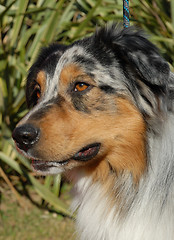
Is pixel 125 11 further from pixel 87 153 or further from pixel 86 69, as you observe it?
pixel 87 153

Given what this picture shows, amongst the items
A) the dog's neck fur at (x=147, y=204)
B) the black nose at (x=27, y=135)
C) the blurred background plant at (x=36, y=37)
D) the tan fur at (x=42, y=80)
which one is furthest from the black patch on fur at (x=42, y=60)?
the blurred background plant at (x=36, y=37)

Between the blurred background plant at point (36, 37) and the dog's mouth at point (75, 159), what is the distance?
194 centimetres

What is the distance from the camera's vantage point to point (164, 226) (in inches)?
95.3

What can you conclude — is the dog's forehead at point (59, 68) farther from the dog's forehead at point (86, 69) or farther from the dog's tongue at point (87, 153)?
the dog's tongue at point (87, 153)

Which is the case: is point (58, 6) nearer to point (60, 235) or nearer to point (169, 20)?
point (169, 20)

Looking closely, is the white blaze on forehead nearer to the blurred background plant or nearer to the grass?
the blurred background plant

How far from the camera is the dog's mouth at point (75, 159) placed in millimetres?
2539

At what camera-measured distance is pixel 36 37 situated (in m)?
5.02

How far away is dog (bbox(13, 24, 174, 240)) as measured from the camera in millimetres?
2436

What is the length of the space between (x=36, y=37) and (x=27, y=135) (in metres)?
2.92

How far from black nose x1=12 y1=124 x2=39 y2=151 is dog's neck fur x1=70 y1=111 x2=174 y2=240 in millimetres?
622

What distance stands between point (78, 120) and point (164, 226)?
88cm

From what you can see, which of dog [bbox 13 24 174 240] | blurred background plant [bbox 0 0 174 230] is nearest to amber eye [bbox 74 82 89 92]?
dog [bbox 13 24 174 240]

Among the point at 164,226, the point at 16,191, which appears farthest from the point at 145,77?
the point at 16,191
